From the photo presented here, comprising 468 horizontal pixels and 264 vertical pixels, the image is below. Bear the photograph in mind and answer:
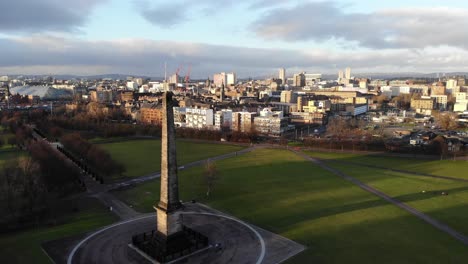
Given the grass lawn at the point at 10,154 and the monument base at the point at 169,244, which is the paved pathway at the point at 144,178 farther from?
the grass lawn at the point at 10,154

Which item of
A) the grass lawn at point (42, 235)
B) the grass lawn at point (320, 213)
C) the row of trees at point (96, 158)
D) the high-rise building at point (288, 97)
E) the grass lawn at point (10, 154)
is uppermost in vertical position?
the high-rise building at point (288, 97)

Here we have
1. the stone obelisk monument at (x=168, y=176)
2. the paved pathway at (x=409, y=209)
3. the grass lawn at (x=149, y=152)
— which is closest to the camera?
the stone obelisk monument at (x=168, y=176)

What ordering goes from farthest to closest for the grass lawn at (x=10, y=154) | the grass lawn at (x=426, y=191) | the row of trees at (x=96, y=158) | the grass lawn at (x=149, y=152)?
the grass lawn at (x=10, y=154) → the grass lawn at (x=149, y=152) → the row of trees at (x=96, y=158) → the grass lawn at (x=426, y=191)

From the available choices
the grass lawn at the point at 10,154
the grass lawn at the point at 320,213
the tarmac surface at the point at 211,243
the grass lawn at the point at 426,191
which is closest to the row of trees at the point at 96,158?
the grass lawn at the point at 320,213

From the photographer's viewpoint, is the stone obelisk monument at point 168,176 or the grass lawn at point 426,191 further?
the grass lawn at point 426,191

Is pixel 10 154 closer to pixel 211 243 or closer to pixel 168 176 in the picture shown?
pixel 168 176

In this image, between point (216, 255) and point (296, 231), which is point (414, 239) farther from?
point (216, 255)

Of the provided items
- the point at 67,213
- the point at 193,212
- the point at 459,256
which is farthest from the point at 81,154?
the point at 459,256
